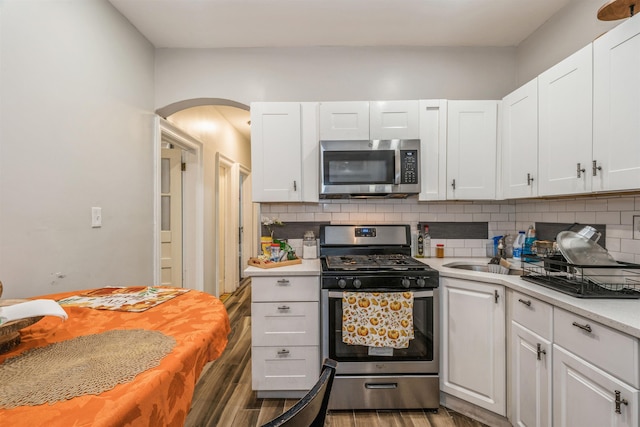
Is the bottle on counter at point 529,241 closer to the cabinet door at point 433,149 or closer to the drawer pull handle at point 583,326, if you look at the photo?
the cabinet door at point 433,149

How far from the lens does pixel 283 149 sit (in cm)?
238

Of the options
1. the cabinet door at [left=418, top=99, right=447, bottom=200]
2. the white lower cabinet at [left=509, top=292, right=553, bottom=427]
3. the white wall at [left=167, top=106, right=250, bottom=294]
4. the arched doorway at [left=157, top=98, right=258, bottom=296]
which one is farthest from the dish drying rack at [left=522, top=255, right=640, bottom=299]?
the white wall at [left=167, top=106, right=250, bottom=294]

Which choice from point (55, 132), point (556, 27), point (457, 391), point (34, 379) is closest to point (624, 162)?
point (556, 27)

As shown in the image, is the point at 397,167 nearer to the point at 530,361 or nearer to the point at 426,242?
the point at 426,242

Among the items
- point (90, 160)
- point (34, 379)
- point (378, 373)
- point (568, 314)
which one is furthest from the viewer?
point (378, 373)

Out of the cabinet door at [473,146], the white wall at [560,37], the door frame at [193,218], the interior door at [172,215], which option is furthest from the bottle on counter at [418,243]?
the interior door at [172,215]

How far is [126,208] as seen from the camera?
2.24 meters

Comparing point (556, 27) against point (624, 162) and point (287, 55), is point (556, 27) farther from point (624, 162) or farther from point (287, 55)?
point (287, 55)

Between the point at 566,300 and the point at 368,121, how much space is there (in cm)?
162

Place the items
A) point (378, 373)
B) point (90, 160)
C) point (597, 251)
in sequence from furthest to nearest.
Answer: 1. point (378, 373)
2. point (90, 160)
3. point (597, 251)

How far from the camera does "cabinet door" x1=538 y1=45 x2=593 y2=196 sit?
162 cm

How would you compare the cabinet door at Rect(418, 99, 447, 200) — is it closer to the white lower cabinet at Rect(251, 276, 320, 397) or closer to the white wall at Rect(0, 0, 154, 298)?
the white lower cabinet at Rect(251, 276, 320, 397)

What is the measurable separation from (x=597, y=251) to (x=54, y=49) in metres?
2.93

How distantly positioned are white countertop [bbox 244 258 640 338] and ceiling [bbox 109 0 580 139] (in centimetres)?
177
